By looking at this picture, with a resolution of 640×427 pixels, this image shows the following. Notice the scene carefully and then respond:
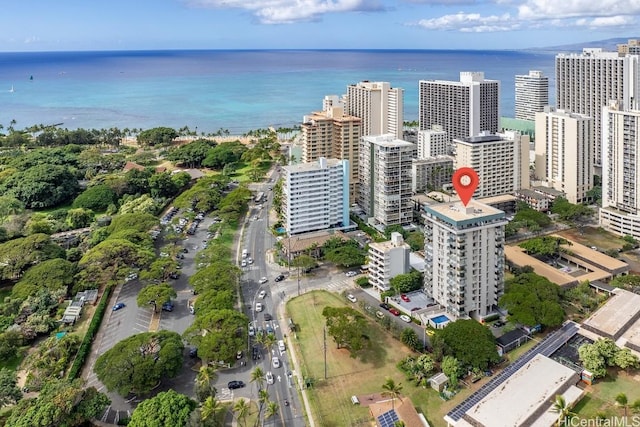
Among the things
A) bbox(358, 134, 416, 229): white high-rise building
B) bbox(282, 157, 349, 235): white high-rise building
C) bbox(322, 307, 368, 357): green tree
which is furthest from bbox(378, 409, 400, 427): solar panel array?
bbox(358, 134, 416, 229): white high-rise building

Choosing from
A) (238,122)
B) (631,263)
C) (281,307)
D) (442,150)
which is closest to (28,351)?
(281,307)

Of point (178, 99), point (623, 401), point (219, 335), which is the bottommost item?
point (623, 401)

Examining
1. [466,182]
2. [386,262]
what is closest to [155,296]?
[386,262]

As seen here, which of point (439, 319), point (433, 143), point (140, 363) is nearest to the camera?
point (140, 363)

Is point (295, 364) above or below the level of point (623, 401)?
below

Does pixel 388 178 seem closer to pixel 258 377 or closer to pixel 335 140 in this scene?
pixel 335 140

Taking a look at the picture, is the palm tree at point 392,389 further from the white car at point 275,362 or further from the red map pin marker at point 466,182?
the red map pin marker at point 466,182
